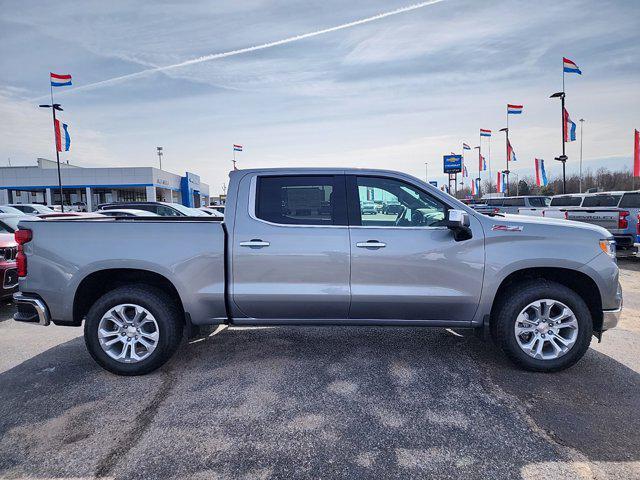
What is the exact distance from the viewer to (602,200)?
12859 millimetres

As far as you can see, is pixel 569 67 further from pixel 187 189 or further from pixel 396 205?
pixel 187 189

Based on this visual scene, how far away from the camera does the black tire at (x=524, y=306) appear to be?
3674 mm

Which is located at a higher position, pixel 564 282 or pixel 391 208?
pixel 391 208

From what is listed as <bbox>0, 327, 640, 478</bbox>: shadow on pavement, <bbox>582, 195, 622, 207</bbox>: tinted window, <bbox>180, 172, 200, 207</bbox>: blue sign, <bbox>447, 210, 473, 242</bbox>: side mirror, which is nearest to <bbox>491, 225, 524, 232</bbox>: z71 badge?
<bbox>447, 210, 473, 242</bbox>: side mirror

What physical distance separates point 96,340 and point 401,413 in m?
2.85

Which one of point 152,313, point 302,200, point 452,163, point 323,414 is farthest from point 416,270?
point 452,163

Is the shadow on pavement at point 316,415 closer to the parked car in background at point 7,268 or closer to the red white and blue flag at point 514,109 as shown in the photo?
the parked car in background at point 7,268

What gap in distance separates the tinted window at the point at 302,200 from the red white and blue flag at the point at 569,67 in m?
28.1

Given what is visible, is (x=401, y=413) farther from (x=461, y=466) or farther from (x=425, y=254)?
(x=425, y=254)

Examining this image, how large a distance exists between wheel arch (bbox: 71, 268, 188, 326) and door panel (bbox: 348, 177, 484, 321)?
5.78ft

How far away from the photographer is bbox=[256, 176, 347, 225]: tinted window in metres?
3.81

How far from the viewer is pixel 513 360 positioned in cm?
379

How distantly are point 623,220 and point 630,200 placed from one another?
139 cm

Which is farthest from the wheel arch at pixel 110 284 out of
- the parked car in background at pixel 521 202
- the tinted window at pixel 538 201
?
the tinted window at pixel 538 201
